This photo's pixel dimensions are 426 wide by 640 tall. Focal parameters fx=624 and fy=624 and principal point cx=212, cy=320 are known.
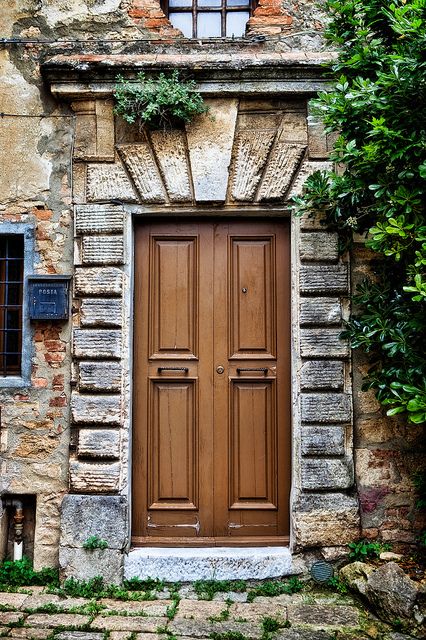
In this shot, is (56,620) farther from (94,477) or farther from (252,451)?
(252,451)

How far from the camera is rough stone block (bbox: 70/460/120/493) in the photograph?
451 centimetres

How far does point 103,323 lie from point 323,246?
1.73 m

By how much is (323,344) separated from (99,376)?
1.66 m

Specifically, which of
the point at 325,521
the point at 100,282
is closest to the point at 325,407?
the point at 325,521

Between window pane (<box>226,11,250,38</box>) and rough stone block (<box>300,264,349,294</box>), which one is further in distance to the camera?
window pane (<box>226,11,250,38</box>)

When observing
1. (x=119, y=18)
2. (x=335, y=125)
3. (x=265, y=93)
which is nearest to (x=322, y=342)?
(x=335, y=125)

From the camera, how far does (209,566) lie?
4.46 metres

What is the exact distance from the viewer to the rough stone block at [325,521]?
4449 mm

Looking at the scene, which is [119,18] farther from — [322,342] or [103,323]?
[322,342]

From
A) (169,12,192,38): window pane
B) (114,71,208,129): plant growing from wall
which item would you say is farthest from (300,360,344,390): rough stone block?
(169,12,192,38): window pane

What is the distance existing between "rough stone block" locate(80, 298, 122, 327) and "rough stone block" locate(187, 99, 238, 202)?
39.7 inches

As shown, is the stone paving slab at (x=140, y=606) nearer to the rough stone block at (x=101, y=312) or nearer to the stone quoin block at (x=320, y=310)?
the rough stone block at (x=101, y=312)

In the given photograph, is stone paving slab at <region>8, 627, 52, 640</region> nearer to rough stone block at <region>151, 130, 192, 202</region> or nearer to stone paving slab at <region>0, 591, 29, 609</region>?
stone paving slab at <region>0, 591, 29, 609</region>

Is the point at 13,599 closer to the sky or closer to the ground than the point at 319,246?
closer to the ground
